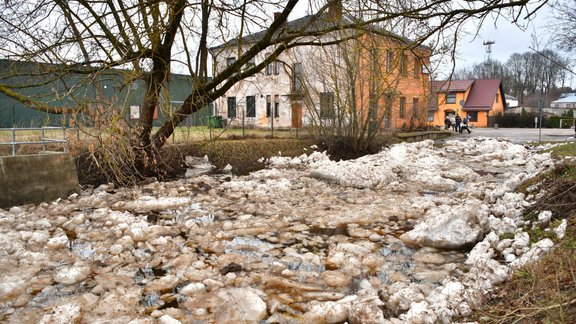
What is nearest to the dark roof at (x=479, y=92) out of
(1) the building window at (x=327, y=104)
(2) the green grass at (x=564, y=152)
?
(2) the green grass at (x=564, y=152)

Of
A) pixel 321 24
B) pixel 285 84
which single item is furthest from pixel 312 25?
pixel 285 84

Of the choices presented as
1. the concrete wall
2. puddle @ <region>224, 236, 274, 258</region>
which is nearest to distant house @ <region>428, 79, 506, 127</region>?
the concrete wall

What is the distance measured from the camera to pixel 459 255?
5.23 m

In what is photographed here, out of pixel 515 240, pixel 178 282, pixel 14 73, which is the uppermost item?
pixel 14 73

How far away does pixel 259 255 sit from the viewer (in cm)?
536

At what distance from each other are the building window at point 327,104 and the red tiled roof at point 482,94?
116 ft

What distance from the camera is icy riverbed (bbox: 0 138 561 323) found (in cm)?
383

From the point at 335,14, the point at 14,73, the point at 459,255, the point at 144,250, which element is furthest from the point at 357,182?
the point at 14,73

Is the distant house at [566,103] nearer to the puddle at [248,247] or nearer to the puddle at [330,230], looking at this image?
the puddle at [330,230]

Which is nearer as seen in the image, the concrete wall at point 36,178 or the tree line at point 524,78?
the concrete wall at point 36,178

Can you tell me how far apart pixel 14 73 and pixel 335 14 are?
6414 millimetres

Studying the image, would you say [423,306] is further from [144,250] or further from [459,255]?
[144,250]

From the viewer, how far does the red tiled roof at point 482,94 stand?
46.4 m

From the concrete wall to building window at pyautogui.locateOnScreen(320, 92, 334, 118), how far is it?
9.23m
